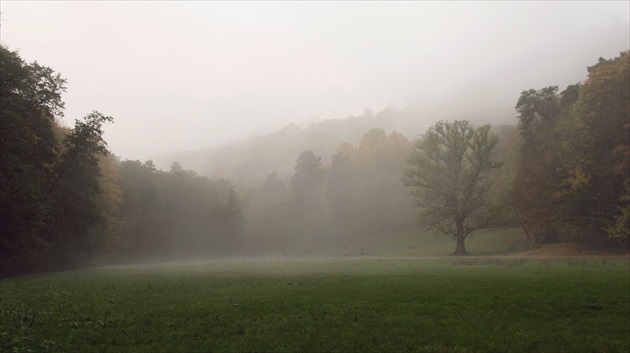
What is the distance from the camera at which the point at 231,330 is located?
13875mm

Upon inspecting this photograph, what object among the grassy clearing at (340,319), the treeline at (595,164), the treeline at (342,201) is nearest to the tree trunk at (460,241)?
the treeline at (595,164)

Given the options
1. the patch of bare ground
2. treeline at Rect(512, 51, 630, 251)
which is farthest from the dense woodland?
the patch of bare ground

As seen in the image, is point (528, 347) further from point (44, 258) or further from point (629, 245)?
point (44, 258)

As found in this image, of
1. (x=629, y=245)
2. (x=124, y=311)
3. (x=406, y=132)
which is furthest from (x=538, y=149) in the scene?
(x=406, y=132)

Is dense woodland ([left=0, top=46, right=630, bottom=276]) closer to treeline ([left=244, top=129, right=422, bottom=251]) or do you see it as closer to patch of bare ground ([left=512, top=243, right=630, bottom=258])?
treeline ([left=244, top=129, right=422, bottom=251])

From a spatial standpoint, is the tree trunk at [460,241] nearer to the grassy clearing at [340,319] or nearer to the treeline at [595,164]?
the treeline at [595,164]

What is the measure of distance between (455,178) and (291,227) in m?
72.7

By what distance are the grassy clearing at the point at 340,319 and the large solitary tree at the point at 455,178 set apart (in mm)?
37675

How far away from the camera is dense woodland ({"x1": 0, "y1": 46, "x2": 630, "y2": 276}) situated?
127ft

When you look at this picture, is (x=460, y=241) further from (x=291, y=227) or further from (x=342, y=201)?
(x=291, y=227)

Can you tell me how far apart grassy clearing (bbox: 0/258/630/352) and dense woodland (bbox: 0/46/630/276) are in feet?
73.7

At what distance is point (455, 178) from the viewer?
61094mm

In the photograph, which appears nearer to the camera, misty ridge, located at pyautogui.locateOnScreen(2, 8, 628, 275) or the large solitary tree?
misty ridge, located at pyautogui.locateOnScreen(2, 8, 628, 275)

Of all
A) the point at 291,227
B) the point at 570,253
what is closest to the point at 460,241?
the point at 570,253
